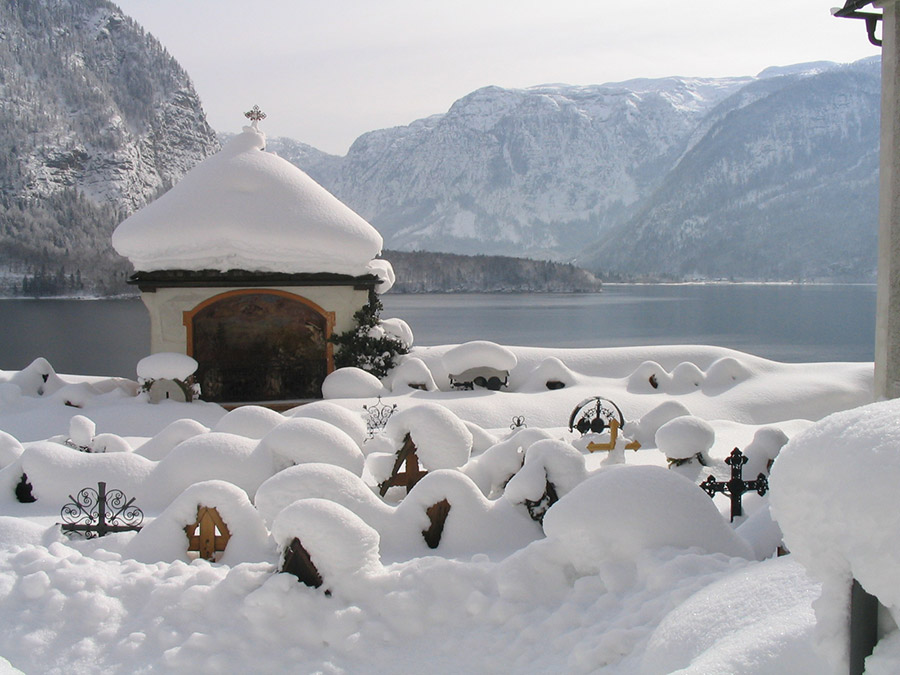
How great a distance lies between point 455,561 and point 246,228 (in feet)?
36.0

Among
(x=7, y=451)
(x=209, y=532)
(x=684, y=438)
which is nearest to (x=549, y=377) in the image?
(x=684, y=438)

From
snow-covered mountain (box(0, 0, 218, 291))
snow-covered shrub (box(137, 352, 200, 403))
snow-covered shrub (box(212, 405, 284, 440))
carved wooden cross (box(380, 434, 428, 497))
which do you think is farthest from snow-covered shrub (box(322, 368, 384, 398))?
snow-covered mountain (box(0, 0, 218, 291))

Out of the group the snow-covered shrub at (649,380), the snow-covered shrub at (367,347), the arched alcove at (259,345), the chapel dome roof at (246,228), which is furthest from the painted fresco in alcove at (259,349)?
the snow-covered shrub at (649,380)

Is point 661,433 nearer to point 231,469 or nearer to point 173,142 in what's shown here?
point 231,469

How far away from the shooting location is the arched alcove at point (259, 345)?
1638 centimetres

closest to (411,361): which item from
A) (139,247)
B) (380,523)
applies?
(139,247)

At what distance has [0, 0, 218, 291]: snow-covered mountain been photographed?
122 metres

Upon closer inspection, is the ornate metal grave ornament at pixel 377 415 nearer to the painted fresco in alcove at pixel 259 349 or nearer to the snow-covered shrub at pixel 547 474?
the painted fresco in alcove at pixel 259 349

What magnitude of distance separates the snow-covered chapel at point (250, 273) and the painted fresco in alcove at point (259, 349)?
0.07 feet

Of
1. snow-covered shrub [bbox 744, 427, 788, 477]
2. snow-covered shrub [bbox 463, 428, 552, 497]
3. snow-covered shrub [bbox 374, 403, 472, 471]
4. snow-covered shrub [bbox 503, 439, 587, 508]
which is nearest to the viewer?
snow-covered shrub [bbox 503, 439, 587, 508]

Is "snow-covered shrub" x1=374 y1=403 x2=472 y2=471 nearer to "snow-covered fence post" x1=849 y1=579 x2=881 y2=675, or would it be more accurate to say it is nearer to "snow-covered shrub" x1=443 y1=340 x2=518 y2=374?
"snow-covered fence post" x1=849 y1=579 x2=881 y2=675

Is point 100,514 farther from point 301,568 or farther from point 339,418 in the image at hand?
point 339,418

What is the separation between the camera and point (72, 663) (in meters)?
5.24

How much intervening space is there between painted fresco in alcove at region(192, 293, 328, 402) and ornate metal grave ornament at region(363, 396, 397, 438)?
329 cm
